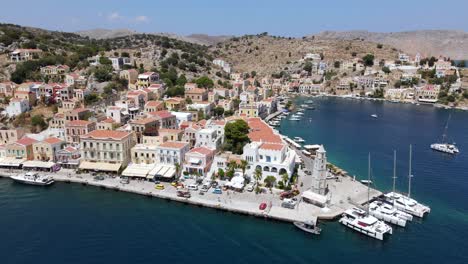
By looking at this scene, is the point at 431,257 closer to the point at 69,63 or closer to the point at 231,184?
the point at 231,184

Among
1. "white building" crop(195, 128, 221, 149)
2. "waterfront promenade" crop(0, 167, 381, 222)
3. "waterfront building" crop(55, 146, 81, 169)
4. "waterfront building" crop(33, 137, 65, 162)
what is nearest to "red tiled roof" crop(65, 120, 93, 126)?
"waterfront building" crop(33, 137, 65, 162)

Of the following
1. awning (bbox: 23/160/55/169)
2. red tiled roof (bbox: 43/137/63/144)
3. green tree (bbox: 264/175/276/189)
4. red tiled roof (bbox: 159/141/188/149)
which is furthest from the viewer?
red tiled roof (bbox: 43/137/63/144)

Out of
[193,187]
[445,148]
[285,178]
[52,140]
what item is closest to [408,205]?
[285,178]

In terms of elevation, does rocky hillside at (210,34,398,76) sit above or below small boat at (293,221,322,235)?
above

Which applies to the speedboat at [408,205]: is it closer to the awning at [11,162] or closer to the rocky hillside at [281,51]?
the awning at [11,162]

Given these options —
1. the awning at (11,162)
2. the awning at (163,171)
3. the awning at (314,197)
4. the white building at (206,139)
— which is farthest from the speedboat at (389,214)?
the awning at (11,162)

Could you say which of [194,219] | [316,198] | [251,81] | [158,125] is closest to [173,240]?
[194,219]

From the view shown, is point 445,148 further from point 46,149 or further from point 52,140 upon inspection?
point 46,149

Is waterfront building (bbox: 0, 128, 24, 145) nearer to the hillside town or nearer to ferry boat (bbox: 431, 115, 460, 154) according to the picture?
the hillside town
